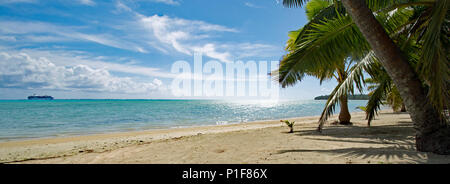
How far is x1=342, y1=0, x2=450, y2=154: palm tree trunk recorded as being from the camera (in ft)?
11.3

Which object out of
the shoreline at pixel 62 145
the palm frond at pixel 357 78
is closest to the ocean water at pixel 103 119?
the shoreline at pixel 62 145

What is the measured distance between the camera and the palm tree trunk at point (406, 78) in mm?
3453

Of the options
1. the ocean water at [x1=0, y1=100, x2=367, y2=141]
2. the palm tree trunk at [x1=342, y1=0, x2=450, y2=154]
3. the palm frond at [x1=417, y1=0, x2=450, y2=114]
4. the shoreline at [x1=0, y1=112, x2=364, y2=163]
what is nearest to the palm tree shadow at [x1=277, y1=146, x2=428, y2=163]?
the palm tree trunk at [x1=342, y1=0, x2=450, y2=154]

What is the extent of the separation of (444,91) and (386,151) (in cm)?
174

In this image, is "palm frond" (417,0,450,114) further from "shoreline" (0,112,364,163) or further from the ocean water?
the ocean water

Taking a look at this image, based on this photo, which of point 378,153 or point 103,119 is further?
point 103,119

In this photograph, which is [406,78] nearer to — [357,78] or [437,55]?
[437,55]

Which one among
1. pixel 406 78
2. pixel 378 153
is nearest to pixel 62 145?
pixel 378 153

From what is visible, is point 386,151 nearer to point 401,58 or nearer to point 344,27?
point 401,58

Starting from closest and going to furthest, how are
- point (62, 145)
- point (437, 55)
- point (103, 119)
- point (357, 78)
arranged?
point (437, 55), point (357, 78), point (62, 145), point (103, 119)

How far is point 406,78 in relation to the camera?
346 cm

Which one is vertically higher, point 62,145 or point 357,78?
point 357,78
